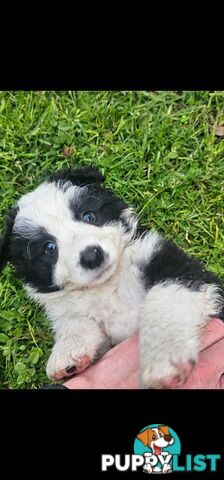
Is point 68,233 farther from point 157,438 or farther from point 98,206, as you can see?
point 157,438

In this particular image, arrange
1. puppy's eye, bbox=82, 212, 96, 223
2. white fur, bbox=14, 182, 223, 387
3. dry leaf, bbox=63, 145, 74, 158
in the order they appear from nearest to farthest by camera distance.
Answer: white fur, bbox=14, 182, 223, 387
puppy's eye, bbox=82, 212, 96, 223
dry leaf, bbox=63, 145, 74, 158

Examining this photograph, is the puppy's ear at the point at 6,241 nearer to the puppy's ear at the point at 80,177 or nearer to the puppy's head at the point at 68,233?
the puppy's head at the point at 68,233

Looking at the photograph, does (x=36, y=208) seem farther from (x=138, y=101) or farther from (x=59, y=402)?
(x=138, y=101)

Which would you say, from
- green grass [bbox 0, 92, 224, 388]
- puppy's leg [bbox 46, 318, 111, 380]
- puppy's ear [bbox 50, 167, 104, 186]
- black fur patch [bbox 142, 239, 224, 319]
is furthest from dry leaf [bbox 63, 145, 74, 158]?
puppy's leg [bbox 46, 318, 111, 380]

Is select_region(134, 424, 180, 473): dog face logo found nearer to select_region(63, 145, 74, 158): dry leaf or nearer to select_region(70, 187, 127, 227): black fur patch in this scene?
select_region(70, 187, 127, 227): black fur patch

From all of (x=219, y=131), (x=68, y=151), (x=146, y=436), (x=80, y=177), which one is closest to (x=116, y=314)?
(x=146, y=436)

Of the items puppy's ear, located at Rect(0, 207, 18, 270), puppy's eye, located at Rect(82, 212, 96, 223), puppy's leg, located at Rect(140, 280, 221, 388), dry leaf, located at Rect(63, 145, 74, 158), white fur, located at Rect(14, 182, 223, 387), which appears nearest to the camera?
puppy's leg, located at Rect(140, 280, 221, 388)
